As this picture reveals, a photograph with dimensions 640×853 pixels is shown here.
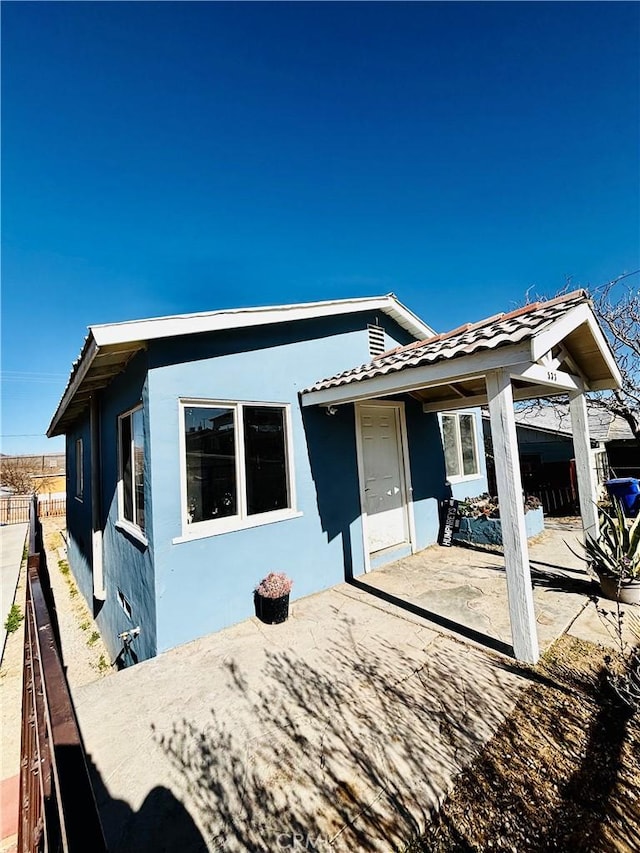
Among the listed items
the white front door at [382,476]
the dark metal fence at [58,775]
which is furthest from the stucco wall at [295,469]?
the dark metal fence at [58,775]

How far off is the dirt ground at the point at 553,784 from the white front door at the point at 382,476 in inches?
147

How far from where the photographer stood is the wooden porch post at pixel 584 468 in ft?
18.7

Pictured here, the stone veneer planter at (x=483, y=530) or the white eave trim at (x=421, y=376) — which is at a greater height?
the white eave trim at (x=421, y=376)

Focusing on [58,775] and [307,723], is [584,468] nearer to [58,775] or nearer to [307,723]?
[307,723]

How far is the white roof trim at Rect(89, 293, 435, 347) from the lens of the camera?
3830mm

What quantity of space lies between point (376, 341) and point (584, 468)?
4.21 meters

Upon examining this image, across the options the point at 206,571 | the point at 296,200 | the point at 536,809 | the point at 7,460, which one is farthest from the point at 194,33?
the point at 7,460

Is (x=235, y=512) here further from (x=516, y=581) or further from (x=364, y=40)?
(x=364, y=40)

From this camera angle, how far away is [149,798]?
7.91 feet

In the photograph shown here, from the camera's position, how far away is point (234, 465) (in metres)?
4.96

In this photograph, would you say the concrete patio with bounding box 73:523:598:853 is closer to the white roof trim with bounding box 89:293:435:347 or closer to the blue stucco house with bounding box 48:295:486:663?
the blue stucco house with bounding box 48:295:486:663

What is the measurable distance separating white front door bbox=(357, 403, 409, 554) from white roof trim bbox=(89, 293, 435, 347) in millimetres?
1879

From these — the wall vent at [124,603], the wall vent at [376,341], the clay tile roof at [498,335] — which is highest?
the wall vent at [376,341]

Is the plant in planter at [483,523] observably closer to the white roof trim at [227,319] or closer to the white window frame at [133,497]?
the white roof trim at [227,319]
